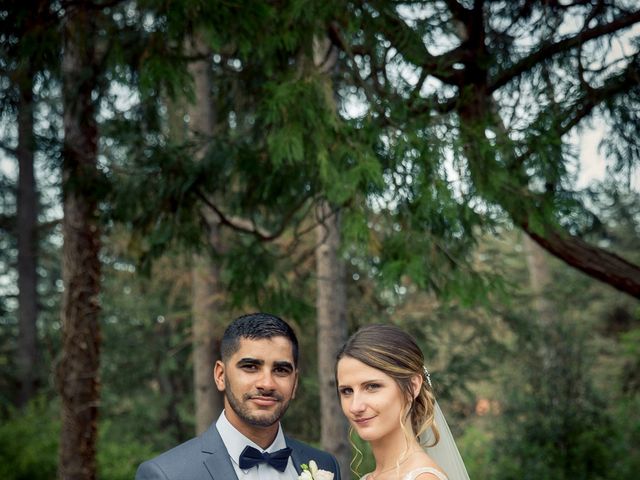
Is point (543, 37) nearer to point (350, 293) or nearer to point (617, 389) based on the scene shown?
point (350, 293)

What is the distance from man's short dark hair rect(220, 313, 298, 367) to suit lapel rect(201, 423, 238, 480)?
1.11ft

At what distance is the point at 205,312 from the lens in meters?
11.4

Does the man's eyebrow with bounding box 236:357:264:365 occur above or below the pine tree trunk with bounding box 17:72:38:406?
below

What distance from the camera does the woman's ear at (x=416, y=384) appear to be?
3.33 metres

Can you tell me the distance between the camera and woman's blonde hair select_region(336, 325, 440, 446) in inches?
128

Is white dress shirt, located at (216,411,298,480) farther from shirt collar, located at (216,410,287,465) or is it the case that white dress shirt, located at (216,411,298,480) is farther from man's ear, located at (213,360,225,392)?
man's ear, located at (213,360,225,392)

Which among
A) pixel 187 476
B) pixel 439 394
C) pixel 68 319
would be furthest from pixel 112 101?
pixel 439 394

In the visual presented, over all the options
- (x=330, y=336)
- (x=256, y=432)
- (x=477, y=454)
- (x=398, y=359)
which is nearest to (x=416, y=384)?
(x=398, y=359)

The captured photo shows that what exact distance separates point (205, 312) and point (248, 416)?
835cm

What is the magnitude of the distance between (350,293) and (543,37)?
677cm

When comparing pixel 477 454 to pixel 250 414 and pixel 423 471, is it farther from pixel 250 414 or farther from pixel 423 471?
pixel 250 414

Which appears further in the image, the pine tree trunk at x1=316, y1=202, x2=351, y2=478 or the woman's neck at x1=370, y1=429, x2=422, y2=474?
the pine tree trunk at x1=316, y1=202, x2=351, y2=478

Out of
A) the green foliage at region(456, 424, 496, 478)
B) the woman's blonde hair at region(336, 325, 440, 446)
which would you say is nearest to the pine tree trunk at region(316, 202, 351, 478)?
the green foliage at region(456, 424, 496, 478)

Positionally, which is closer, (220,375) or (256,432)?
(256,432)
